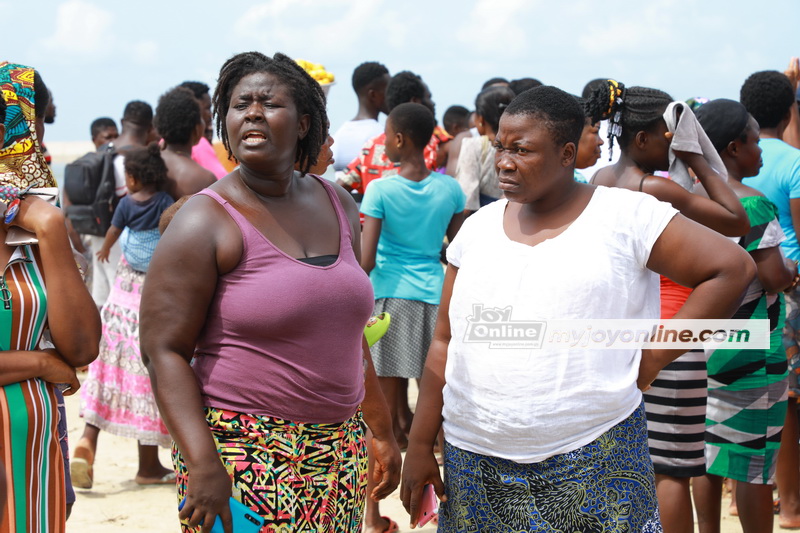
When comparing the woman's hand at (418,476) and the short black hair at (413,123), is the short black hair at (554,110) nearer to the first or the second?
the woman's hand at (418,476)

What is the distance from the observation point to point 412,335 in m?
5.65

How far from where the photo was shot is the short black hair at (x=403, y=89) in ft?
24.4

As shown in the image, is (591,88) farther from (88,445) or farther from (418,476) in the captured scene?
(88,445)

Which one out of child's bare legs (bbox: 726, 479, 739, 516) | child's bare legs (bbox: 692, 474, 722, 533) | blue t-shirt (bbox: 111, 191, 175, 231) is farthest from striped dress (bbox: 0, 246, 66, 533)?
child's bare legs (bbox: 726, 479, 739, 516)

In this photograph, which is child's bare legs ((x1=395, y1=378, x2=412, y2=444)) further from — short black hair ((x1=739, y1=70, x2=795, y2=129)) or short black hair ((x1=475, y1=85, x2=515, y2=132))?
short black hair ((x1=739, y1=70, x2=795, y2=129))

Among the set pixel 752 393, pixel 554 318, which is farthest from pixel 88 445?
pixel 554 318

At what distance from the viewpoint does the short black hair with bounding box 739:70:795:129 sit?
5.29 metres

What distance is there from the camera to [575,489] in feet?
8.49

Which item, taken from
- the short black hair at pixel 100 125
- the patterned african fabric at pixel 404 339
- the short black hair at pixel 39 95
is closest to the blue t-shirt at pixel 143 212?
the patterned african fabric at pixel 404 339

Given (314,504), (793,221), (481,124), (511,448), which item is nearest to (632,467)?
(511,448)

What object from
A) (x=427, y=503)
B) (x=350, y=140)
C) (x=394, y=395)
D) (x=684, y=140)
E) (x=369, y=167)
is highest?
(x=684, y=140)

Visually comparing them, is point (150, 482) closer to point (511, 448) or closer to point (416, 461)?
point (416, 461)

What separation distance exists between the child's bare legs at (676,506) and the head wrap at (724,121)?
157 cm

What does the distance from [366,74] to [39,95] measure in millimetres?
4609
